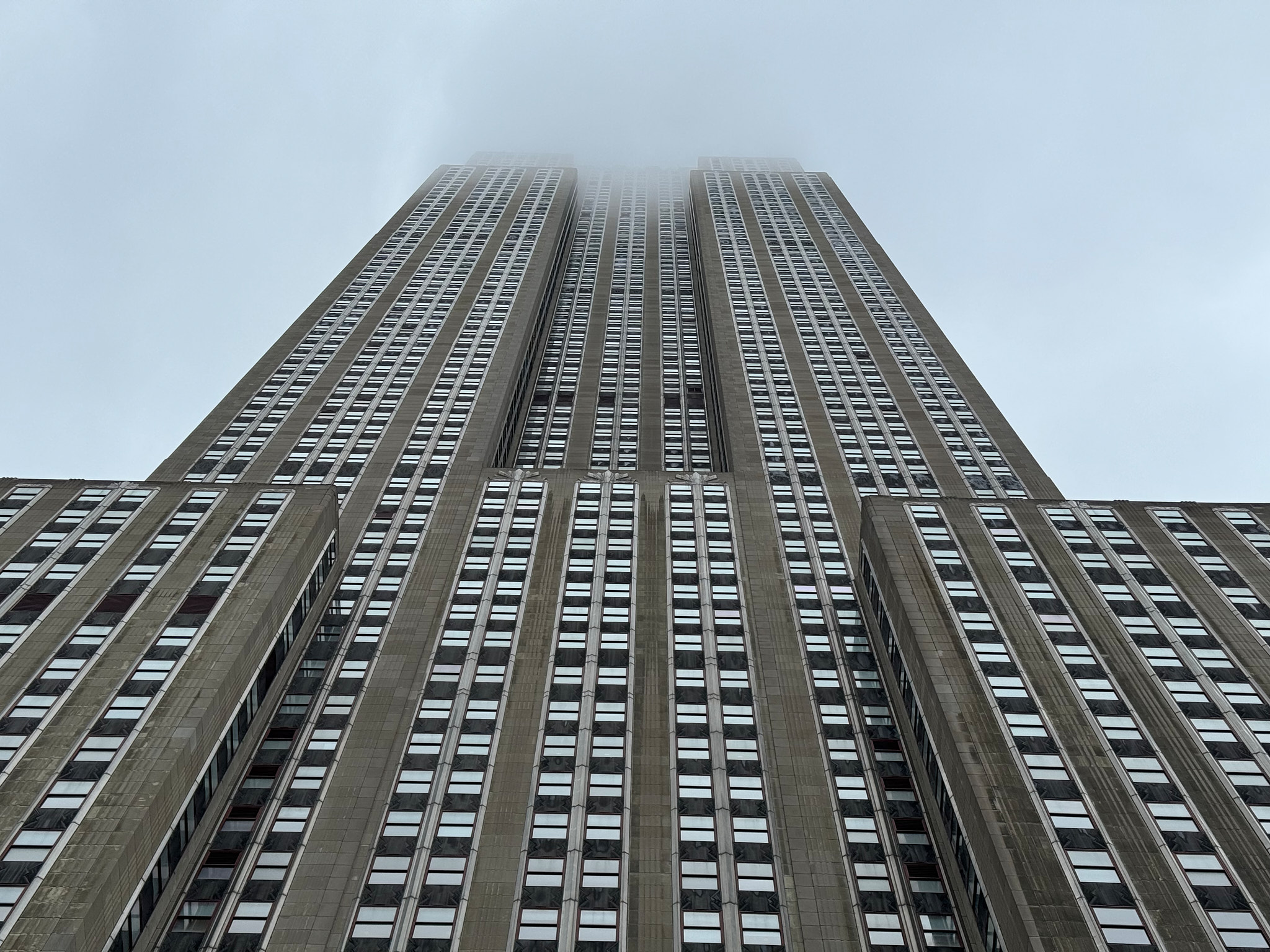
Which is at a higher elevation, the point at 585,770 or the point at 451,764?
the point at 451,764

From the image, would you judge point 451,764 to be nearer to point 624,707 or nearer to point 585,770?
point 585,770

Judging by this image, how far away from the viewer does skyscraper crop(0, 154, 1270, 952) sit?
175 ft

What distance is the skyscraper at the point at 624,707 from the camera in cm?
5328

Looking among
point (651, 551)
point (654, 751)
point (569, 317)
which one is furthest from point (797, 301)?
point (654, 751)

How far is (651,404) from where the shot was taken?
145 m

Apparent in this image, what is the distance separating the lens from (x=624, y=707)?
69.8 meters

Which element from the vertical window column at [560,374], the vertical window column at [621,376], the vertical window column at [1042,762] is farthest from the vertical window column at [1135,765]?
the vertical window column at [560,374]


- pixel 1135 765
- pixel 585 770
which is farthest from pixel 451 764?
pixel 1135 765

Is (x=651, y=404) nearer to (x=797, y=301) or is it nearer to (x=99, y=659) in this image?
(x=797, y=301)

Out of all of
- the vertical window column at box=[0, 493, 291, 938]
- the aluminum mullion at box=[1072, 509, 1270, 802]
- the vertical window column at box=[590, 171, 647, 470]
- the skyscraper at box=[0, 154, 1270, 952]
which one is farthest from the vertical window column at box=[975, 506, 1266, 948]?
the vertical window column at box=[590, 171, 647, 470]

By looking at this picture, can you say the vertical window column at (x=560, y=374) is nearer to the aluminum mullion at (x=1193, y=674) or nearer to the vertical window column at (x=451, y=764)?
the vertical window column at (x=451, y=764)

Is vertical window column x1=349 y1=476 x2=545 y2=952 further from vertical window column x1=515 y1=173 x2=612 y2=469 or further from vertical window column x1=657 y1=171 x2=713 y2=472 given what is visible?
vertical window column x1=515 y1=173 x2=612 y2=469

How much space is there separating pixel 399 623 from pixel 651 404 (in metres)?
72.1

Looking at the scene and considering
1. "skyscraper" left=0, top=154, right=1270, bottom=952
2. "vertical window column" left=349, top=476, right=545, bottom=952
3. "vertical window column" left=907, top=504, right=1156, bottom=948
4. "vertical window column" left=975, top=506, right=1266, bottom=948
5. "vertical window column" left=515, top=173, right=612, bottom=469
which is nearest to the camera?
"vertical window column" left=907, top=504, right=1156, bottom=948
